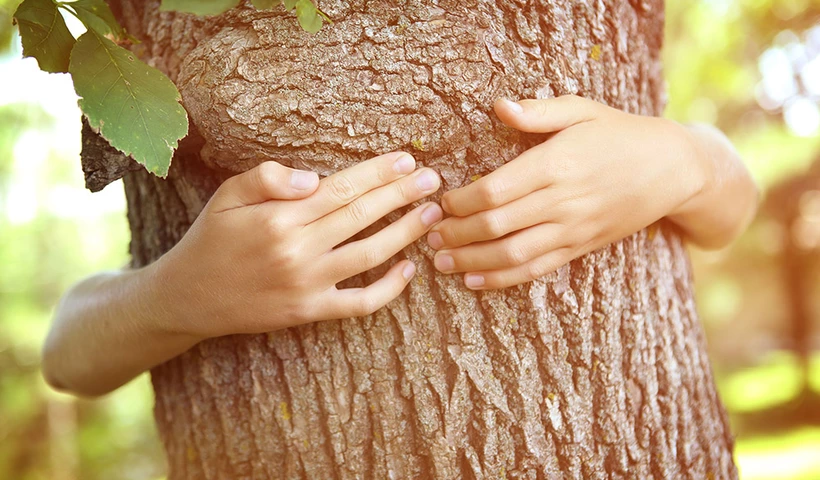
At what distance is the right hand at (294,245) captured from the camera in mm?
1207

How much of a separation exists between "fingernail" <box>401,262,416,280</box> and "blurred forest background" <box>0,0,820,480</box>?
4.48m

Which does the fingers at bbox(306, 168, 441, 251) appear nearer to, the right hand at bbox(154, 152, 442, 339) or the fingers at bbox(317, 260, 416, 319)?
the right hand at bbox(154, 152, 442, 339)

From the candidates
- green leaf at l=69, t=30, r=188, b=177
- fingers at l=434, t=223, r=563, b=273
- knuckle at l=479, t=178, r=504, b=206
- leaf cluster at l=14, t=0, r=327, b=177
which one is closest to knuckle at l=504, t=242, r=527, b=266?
fingers at l=434, t=223, r=563, b=273

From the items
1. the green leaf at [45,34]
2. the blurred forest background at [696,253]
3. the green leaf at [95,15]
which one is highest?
the blurred forest background at [696,253]

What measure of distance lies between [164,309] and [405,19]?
0.89 meters

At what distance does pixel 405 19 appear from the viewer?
1.27 m

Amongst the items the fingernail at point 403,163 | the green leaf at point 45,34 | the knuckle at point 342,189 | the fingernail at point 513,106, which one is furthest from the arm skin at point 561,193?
the green leaf at point 45,34

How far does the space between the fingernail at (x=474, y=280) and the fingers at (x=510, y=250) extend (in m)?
0.02

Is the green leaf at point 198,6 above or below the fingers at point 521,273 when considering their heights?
above

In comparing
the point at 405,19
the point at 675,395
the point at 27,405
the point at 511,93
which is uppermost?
the point at 27,405

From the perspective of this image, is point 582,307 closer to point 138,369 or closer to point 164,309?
point 164,309

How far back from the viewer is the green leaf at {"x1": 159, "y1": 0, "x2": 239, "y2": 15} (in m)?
0.83

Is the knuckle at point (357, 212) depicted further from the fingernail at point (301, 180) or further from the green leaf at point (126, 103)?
the green leaf at point (126, 103)

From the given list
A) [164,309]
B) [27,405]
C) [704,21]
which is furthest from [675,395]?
[27,405]
